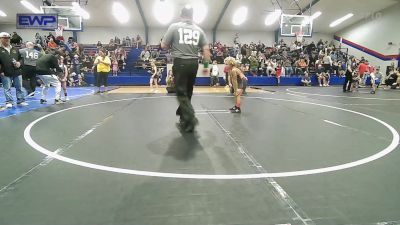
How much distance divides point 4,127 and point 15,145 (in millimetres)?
1438

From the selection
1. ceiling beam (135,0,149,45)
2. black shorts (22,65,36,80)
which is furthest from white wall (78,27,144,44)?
black shorts (22,65,36,80)

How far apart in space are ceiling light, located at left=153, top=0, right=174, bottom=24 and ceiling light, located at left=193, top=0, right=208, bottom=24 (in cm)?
178

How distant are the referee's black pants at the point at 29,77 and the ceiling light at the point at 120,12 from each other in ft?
42.8

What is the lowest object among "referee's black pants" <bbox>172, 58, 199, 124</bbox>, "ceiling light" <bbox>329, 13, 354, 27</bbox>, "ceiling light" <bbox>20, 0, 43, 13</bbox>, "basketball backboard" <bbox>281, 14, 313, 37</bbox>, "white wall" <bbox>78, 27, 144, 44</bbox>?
"referee's black pants" <bbox>172, 58, 199, 124</bbox>

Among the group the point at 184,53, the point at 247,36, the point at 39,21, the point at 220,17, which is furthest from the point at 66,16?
the point at 247,36

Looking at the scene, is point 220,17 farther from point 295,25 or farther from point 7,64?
point 7,64

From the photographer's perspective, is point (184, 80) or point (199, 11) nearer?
point (184, 80)

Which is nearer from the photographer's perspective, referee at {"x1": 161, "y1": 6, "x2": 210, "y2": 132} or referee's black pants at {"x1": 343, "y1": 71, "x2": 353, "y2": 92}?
referee at {"x1": 161, "y1": 6, "x2": 210, "y2": 132}

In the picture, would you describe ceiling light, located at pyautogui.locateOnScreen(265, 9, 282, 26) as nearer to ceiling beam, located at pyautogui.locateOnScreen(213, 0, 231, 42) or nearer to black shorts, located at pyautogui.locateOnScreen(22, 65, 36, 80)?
ceiling beam, located at pyautogui.locateOnScreen(213, 0, 231, 42)

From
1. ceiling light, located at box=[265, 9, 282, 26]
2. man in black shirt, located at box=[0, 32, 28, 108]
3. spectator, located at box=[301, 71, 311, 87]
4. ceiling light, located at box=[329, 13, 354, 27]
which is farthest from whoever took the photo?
ceiling light, located at box=[329, 13, 354, 27]

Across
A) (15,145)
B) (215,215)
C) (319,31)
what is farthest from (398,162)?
(319,31)

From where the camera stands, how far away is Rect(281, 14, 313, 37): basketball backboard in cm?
1716

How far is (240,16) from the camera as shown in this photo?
79.9ft

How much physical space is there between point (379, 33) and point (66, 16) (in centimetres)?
2303
